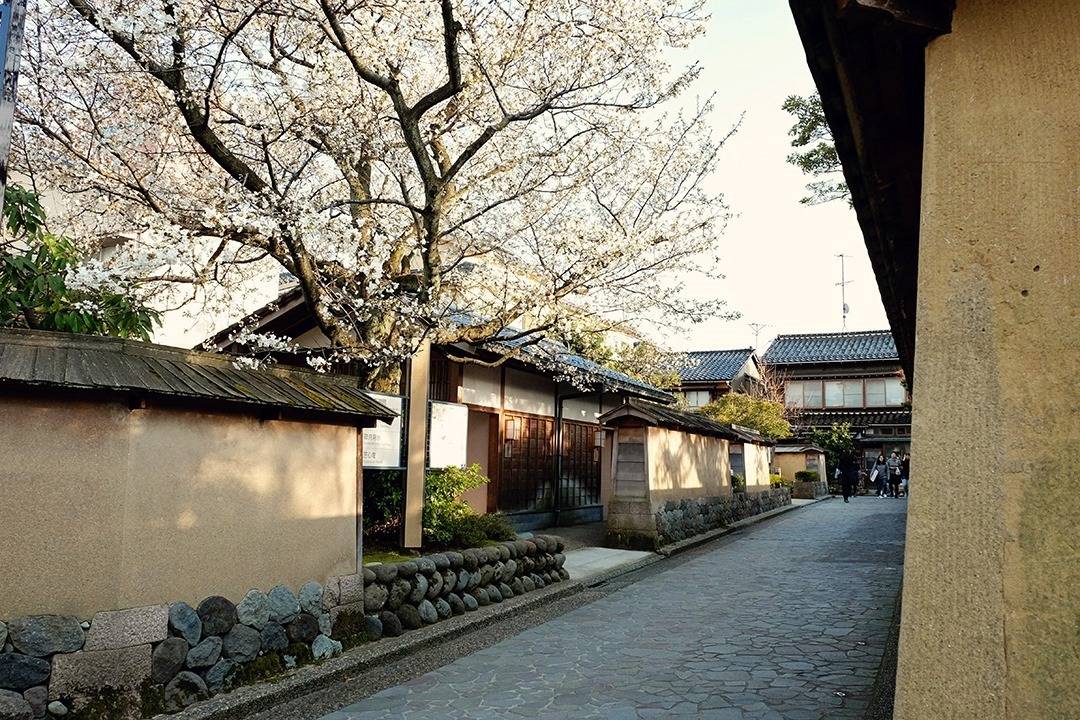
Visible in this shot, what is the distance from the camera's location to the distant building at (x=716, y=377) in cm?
4399

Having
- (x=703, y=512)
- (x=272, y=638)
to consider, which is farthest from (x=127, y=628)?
(x=703, y=512)

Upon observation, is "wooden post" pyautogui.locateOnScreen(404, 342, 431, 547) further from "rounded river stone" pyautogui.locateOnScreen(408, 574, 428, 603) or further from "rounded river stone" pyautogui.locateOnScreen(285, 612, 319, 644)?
"rounded river stone" pyautogui.locateOnScreen(285, 612, 319, 644)

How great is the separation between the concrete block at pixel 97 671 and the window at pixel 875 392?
49.6 metres

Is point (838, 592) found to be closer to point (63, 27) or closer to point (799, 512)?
point (63, 27)

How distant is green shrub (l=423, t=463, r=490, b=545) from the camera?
11227 millimetres

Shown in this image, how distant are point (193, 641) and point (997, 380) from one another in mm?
6143

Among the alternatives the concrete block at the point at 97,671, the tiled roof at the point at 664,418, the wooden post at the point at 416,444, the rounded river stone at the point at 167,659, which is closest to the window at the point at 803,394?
the tiled roof at the point at 664,418

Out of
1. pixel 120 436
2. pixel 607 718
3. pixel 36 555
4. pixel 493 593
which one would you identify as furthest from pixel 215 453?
pixel 493 593

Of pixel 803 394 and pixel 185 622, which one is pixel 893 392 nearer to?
pixel 803 394

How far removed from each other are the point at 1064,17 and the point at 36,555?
7038 mm

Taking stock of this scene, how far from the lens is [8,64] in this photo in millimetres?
4031

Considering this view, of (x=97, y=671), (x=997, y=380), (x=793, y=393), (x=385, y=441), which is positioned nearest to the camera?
(x=997, y=380)

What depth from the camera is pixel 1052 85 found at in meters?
3.34

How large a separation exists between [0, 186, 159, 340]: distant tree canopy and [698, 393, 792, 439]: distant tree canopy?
28478 mm
